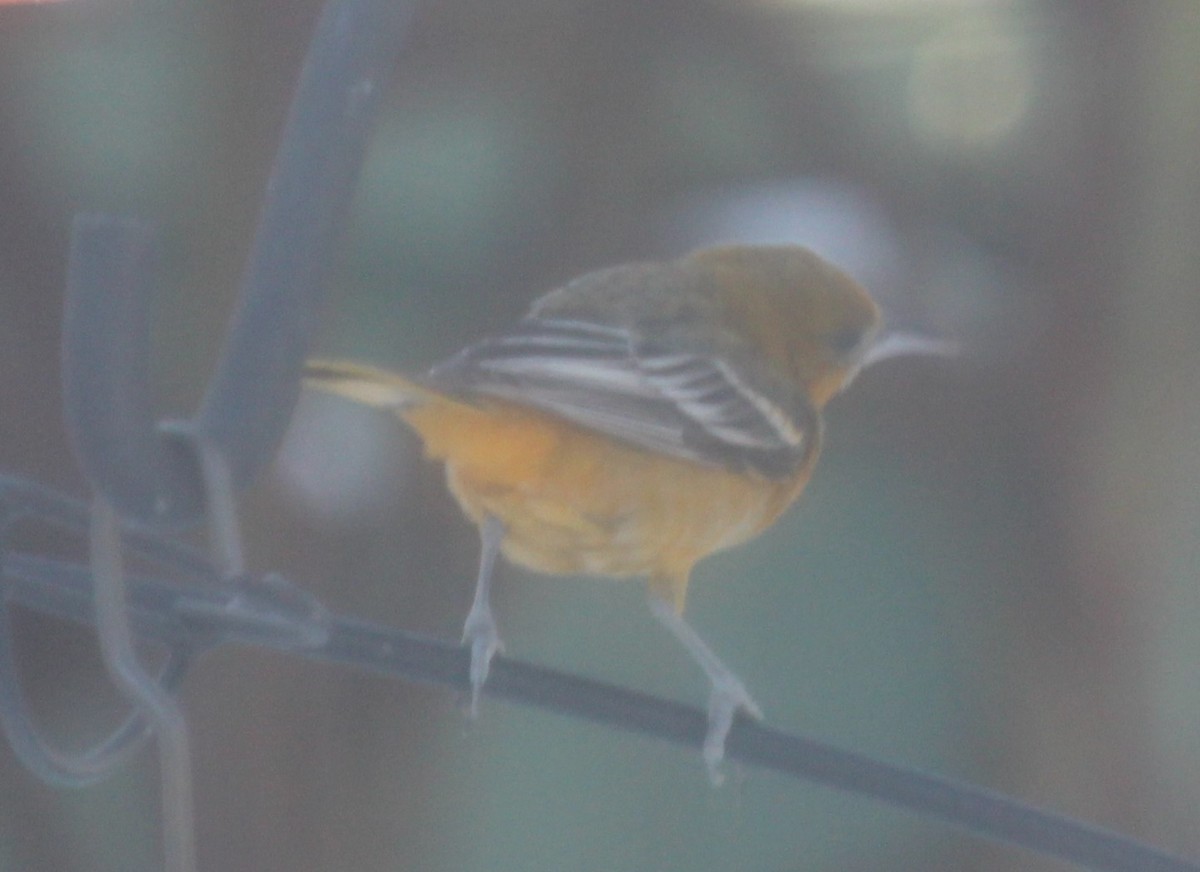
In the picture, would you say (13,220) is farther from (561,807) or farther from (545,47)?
(561,807)

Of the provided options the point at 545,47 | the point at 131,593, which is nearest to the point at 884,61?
the point at 545,47

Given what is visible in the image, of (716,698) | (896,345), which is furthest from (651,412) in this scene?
(896,345)

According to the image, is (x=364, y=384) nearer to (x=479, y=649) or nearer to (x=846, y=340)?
(x=479, y=649)

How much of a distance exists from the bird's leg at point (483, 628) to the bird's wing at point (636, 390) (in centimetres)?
20

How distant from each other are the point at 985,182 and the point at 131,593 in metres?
2.60

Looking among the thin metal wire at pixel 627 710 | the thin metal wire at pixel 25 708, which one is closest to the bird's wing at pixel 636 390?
the thin metal wire at pixel 627 710

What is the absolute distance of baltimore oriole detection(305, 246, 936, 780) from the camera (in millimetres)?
1872

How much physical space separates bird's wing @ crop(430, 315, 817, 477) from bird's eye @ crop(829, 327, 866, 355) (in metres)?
0.13

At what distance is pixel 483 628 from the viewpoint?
1.83 m

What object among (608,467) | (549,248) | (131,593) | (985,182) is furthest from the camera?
(985,182)

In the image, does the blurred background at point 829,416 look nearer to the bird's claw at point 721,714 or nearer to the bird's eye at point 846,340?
the bird's eye at point 846,340

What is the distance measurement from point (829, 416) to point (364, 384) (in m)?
2.11

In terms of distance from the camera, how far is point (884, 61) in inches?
135

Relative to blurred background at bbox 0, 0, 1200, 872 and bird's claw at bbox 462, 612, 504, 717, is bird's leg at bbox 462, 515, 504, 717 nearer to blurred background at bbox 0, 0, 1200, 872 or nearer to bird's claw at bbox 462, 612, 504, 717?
bird's claw at bbox 462, 612, 504, 717
